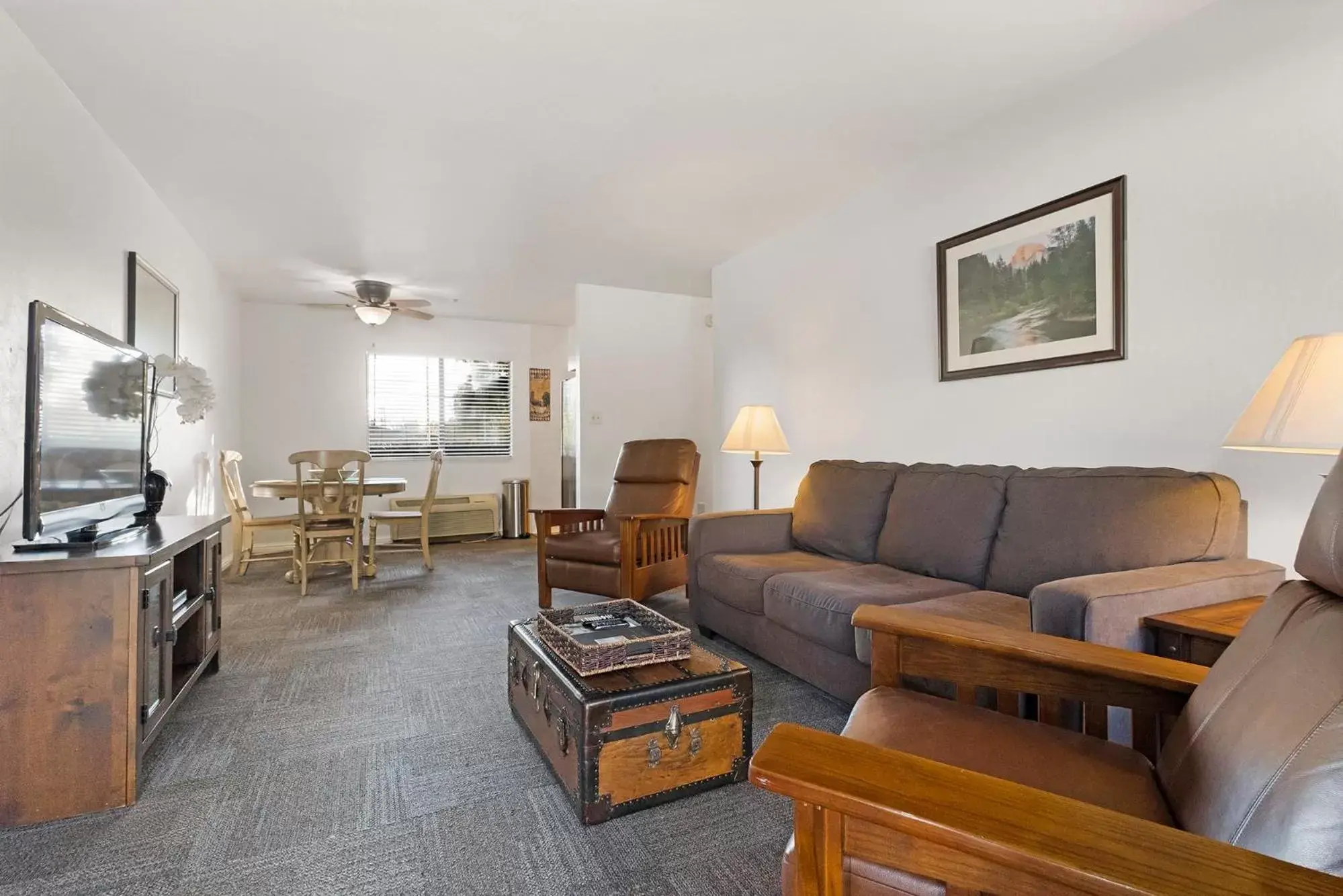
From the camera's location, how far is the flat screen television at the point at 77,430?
5.69ft

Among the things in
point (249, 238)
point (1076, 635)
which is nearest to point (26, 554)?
point (1076, 635)

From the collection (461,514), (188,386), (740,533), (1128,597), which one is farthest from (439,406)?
(1128,597)

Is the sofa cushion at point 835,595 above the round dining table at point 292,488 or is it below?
below

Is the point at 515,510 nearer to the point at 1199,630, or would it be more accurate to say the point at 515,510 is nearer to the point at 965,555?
the point at 965,555

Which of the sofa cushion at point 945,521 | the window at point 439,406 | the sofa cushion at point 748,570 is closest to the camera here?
the sofa cushion at point 945,521

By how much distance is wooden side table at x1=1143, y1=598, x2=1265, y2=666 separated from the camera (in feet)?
4.59

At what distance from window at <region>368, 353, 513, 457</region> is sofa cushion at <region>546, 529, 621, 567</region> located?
350 centimetres

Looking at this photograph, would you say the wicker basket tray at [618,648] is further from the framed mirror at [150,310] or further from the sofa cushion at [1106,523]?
the framed mirror at [150,310]

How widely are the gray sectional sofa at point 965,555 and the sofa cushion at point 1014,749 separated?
452 mm

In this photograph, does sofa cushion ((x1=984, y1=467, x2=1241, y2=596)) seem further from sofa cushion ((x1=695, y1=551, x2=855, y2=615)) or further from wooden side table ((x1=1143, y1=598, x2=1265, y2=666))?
sofa cushion ((x1=695, y1=551, x2=855, y2=615))

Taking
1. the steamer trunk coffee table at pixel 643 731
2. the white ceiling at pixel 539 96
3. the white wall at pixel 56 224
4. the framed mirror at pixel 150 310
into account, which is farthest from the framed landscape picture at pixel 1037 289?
the framed mirror at pixel 150 310

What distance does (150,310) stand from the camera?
10.8 ft

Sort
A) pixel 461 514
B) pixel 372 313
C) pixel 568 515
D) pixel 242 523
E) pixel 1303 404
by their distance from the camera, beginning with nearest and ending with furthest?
1. pixel 1303 404
2. pixel 568 515
3. pixel 242 523
4. pixel 372 313
5. pixel 461 514

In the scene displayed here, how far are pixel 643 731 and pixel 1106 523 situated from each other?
5.09 feet
